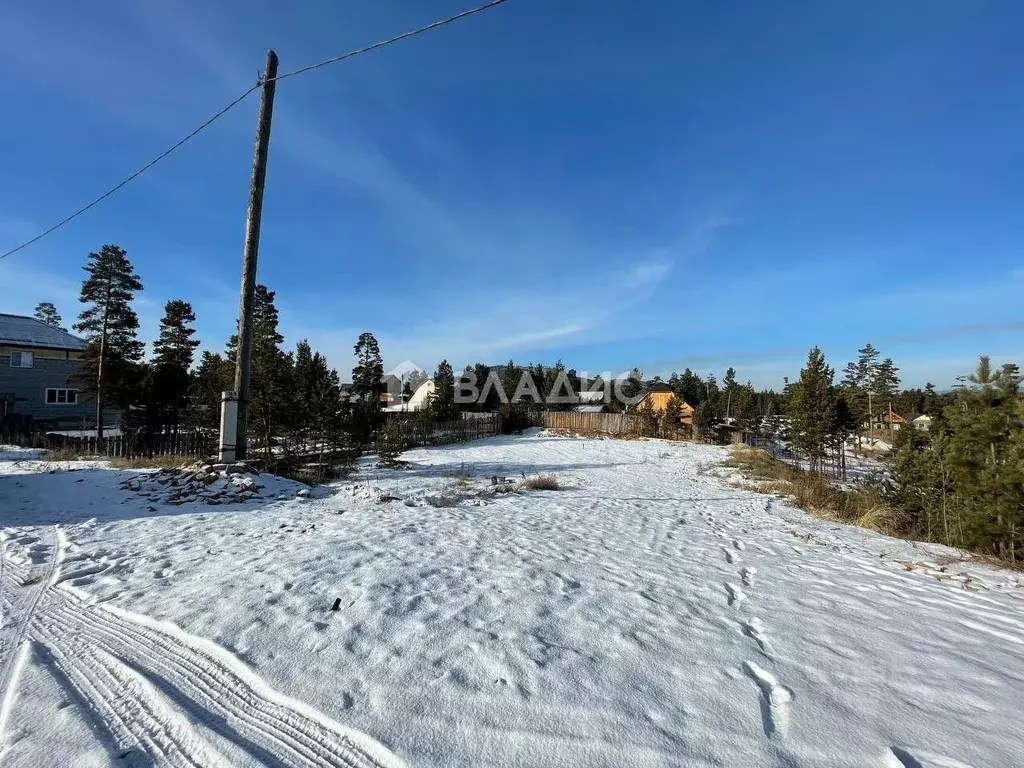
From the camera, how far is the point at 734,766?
6.42 ft

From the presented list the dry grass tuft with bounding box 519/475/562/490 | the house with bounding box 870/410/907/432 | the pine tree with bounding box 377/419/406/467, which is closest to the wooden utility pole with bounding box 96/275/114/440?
the pine tree with bounding box 377/419/406/467

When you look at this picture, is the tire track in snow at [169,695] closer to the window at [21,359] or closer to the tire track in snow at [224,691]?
the tire track in snow at [224,691]

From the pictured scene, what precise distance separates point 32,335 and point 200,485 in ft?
97.5

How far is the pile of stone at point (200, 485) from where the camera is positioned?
7.28 metres

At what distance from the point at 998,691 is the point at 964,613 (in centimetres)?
155

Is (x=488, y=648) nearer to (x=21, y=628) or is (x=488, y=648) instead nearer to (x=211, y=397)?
(x=21, y=628)

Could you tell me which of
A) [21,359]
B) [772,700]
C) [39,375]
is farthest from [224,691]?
[39,375]

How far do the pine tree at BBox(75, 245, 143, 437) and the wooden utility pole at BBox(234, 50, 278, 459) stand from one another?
632 inches

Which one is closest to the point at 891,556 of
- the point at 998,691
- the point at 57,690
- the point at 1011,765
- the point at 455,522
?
the point at 998,691

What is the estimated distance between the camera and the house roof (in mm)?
25188

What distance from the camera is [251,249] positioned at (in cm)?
924

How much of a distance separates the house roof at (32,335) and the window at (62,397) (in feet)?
8.29

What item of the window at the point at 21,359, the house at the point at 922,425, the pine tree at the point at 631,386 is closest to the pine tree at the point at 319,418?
the house at the point at 922,425

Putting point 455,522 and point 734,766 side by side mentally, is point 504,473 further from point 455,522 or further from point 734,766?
point 734,766
